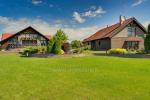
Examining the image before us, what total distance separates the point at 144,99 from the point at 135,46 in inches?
1446

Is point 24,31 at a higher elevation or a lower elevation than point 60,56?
higher

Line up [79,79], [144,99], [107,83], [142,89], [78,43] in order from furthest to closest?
[78,43]
[79,79]
[107,83]
[142,89]
[144,99]

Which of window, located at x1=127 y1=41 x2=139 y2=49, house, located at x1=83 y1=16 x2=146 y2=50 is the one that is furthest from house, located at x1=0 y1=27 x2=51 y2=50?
window, located at x1=127 y1=41 x2=139 y2=49

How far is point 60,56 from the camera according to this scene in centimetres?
2438

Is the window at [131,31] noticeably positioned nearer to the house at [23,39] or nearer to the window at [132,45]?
the window at [132,45]

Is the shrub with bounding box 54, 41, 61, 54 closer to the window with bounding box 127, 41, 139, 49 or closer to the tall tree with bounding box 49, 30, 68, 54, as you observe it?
the tall tree with bounding box 49, 30, 68, 54

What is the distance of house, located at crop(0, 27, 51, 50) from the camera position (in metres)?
51.6

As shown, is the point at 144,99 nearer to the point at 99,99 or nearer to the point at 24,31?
the point at 99,99

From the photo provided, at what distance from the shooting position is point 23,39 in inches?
2048

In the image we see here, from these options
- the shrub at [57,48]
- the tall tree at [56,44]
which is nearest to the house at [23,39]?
the tall tree at [56,44]

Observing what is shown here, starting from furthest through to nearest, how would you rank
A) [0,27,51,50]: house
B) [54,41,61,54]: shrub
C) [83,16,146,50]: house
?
[0,27,51,50]: house → [83,16,146,50]: house → [54,41,61,54]: shrub

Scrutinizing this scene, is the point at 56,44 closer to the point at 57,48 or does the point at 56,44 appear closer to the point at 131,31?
the point at 57,48

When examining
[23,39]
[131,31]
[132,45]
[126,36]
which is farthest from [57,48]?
[23,39]

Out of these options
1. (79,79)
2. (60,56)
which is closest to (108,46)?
(60,56)
